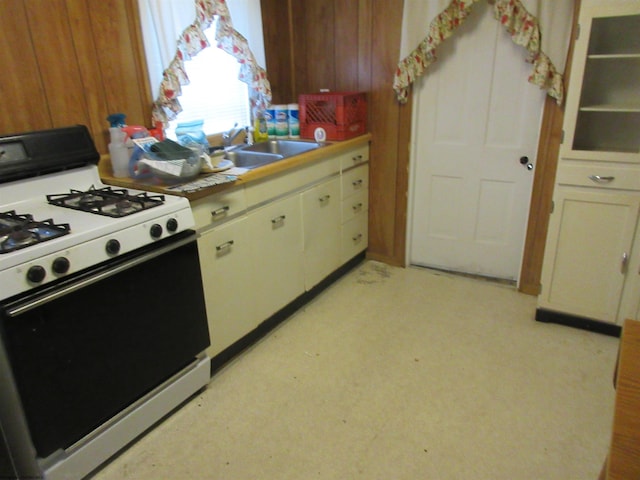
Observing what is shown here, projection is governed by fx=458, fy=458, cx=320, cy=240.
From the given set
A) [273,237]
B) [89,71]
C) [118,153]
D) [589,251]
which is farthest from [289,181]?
[589,251]

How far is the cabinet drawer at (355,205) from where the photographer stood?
10.5 feet

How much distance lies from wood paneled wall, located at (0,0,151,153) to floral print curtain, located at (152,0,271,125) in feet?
0.30

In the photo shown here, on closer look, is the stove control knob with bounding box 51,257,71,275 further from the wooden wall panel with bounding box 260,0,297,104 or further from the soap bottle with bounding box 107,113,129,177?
the wooden wall panel with bounding box 260,0,297,104

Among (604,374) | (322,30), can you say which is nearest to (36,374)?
(604,374)

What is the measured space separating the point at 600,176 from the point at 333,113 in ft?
5.21

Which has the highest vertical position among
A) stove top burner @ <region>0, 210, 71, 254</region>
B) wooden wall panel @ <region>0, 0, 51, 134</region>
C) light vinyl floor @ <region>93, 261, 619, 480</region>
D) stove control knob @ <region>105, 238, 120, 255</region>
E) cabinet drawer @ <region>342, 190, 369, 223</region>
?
wooden wall panel @ <region>0, 0, 51, 134</region>

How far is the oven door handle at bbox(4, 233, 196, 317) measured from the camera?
1.38 metres

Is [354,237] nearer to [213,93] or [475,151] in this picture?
[475,151]

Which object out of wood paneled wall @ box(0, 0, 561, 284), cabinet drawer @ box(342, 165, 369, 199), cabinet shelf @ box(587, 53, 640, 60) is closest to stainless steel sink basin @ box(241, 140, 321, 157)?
cabinet drawer @ box(342, 165, 369, 199)

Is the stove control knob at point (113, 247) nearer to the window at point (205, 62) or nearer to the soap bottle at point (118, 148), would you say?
the soap bottle at point (118, 148)

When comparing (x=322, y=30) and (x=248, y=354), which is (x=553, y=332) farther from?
(x=322, y=30)

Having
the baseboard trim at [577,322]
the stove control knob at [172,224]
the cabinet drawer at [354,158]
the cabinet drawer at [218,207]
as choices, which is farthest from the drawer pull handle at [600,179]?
the stove control knob at [172,224]

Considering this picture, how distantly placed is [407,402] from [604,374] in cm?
103

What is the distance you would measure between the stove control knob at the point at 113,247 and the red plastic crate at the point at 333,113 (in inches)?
70.1
